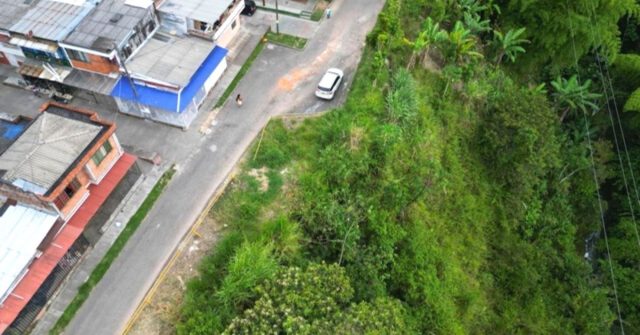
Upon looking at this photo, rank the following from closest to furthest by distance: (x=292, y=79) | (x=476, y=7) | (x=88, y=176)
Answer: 1. (x=88, y=176)
2. (x=292, y=79)
3. (x=476, y=7)

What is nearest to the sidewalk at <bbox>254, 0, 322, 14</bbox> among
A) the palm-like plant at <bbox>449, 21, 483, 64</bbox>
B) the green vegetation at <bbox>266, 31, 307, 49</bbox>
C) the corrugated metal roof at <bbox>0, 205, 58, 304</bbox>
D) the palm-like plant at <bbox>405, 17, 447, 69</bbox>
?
the green vegetation at <bbox>266, 31, 307, 49</bbox>

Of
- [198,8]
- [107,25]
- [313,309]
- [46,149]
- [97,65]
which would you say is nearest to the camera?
[313,309]

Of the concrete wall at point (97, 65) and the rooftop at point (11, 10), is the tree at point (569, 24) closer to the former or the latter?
the concrete wall at point (97, 65)

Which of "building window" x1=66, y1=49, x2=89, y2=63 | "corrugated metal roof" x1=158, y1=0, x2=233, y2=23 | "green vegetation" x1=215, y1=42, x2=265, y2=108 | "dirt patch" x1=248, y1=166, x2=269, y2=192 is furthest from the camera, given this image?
"green vegetation" x1=215, y1=42, x2=265, y2=108

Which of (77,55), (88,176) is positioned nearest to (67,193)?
(88,176)

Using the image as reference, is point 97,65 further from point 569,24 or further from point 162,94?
point 569,24

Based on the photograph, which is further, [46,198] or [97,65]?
[97,65]

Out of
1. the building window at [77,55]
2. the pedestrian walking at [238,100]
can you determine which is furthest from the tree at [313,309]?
the building window at [77,55]

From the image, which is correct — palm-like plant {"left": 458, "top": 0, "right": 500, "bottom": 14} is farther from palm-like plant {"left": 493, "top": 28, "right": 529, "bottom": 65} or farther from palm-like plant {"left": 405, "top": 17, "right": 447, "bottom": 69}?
palm-like plant {"left": 405, "top": 17, "right": 447, "bottom": 69}
